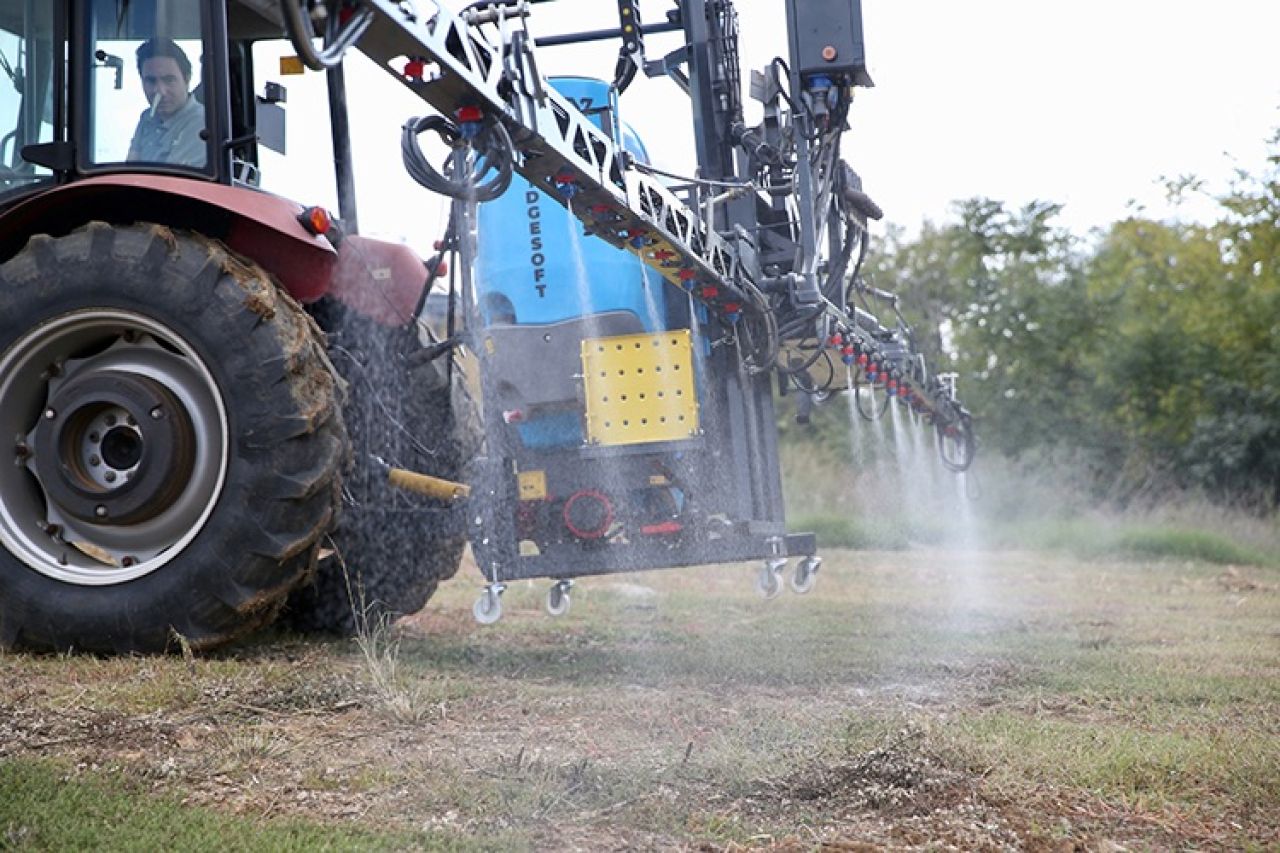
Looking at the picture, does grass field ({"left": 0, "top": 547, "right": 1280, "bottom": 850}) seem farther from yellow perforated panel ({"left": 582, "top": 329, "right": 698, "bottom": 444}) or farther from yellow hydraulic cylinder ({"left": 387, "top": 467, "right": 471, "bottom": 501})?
yellow perforated panel ({"left": 582, "top": 329, "right": 698, "bottom": 444})

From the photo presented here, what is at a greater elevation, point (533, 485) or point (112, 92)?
point (112, 92)

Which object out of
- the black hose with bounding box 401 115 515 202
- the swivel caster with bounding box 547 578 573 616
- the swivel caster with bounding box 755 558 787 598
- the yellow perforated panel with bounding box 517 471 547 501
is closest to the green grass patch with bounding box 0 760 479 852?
the black hose with bounding box 401 115 515 202

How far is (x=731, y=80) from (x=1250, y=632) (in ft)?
12.8

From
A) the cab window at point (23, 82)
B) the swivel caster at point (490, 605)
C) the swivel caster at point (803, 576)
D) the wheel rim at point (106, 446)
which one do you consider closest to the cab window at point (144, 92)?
the cab window at point (23, 82)

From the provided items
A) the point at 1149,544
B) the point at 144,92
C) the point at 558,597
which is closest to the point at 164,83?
the point at 144,92

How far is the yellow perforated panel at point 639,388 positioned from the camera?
6.45m

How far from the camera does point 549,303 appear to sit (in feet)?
21.8

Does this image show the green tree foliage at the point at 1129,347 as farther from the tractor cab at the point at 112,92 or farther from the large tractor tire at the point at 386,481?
the tractor cab at the point at 112,92

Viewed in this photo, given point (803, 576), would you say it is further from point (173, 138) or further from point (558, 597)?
point (173, 138)

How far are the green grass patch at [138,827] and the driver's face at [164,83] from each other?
2935mm

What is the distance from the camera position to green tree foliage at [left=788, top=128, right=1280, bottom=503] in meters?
20.0

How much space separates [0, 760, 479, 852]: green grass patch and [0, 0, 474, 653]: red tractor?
1597 millimetres

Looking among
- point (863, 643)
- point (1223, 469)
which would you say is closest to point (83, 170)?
point (863, 643)

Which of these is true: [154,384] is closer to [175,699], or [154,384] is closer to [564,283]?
[175,699]
